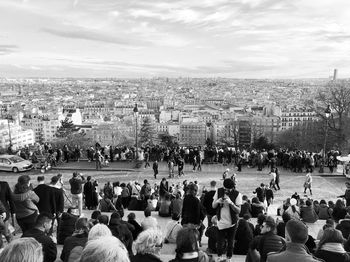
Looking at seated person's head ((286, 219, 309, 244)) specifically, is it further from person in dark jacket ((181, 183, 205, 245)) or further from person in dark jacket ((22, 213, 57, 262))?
person in dark jacket ((181, 183, 205, 245))

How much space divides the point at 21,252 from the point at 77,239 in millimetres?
3154

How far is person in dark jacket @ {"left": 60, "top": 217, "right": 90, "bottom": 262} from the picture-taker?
586 centimetres

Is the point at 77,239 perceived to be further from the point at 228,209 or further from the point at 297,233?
the point at 297,233

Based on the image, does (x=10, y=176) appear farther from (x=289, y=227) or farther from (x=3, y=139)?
(x=3, y=139)

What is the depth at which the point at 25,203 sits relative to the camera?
7512 millimetres

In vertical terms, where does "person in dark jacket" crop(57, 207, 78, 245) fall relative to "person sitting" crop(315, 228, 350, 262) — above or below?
below

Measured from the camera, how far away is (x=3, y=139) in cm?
13938

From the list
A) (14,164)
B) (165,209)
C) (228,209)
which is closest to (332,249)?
(228,209)

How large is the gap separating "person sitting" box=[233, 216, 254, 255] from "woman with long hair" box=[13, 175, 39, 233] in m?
3.75

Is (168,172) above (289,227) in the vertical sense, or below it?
below

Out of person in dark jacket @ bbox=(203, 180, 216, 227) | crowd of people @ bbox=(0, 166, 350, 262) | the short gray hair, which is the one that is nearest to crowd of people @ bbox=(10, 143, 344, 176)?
crowd of people @ bbox=(0, 166, 350, 262)

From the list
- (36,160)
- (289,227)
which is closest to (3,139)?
(36,160)

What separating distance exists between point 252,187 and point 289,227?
14143 millimetres

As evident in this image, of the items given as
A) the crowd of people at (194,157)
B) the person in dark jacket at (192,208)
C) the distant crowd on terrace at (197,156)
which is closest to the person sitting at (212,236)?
the person in dark jacket at (192,208)
